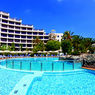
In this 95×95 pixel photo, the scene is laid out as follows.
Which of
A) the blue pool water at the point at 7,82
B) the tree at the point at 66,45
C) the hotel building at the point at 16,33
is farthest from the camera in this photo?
the hotel building at the point at 16,33

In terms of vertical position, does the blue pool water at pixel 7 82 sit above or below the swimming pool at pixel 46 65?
below

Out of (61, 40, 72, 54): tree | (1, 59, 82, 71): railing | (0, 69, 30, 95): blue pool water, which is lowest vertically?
(0, 69, 30, 95): blue pool water

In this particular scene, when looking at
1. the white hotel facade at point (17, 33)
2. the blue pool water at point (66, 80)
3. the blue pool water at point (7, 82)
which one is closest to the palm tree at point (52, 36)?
the white hotel facade at point (17, 33)

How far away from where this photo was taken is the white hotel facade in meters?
48.8

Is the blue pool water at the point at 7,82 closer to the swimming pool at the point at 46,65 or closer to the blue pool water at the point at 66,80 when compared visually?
the blue pool water at the point at 66,80

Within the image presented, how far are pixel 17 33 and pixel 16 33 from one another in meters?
0.65

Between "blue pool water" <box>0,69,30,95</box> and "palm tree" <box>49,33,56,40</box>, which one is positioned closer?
"blue pool water" <box>0,69,30,95</box>

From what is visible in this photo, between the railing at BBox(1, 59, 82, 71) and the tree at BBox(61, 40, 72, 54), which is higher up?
the tree at BBox(61, 40, 72, 54)

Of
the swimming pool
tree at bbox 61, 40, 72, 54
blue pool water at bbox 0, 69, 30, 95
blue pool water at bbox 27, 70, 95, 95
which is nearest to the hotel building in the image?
tree at bbox 61, 40, 72, 54

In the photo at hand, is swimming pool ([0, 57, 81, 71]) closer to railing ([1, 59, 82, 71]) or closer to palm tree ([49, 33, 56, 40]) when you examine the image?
railing ([1, 59, 82, 71])

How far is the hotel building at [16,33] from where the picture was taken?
160ft

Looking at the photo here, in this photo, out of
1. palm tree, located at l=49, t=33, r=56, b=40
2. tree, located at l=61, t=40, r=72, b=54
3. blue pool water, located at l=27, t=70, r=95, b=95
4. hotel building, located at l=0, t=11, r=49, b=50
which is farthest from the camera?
palm tree, located at l=49, t=33, r=56, b=40

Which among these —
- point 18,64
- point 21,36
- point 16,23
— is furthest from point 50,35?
point 18,64

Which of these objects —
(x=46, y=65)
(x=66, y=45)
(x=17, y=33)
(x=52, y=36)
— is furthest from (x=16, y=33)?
(x=46, y=65)
